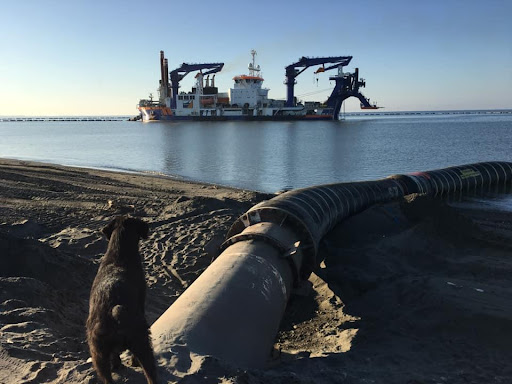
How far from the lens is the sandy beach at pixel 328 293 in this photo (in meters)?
3.26

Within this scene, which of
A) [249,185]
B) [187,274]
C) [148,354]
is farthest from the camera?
[249,185]

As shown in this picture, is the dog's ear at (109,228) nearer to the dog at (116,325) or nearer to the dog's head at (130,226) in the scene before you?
the dog's head at (130,226)

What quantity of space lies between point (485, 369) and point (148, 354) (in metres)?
3.12

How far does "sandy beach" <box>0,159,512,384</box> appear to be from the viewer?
3258 millimetres

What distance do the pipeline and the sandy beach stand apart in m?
0.29

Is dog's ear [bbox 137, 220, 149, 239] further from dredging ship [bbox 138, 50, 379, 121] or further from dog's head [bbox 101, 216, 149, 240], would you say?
dredging ship [bbox 138, 50, 379, 121]

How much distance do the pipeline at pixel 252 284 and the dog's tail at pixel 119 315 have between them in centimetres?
56

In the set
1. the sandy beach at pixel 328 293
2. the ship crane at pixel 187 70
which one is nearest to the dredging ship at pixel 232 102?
the ship crane at pixel 187 70

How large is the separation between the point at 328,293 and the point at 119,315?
3999 millimetres

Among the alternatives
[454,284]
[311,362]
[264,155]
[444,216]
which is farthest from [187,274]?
[264,155]

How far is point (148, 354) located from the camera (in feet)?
8.13

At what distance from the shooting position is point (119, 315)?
95.1 inches

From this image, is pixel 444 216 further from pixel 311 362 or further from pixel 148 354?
pixel 148 354

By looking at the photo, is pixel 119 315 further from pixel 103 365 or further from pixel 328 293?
pixel 328 293
